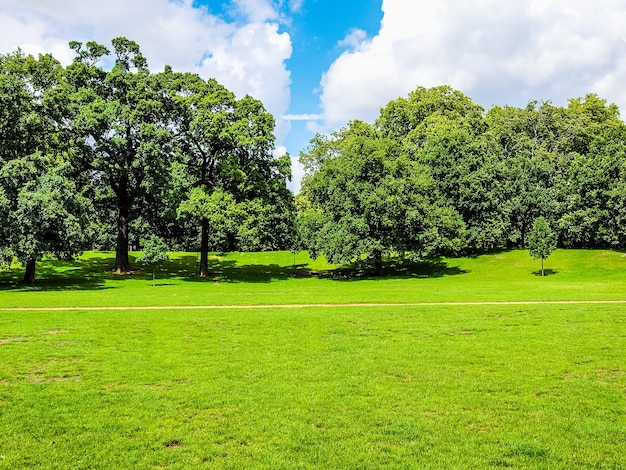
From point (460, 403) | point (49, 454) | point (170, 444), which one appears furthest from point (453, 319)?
point (49, 454)

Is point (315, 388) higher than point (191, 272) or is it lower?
lower

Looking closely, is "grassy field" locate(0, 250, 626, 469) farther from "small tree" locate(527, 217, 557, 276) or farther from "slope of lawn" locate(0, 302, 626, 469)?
"small tree" locate(527, 217, 557, 276)

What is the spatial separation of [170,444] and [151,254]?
30131 millimetres

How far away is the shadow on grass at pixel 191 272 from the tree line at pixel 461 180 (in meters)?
2.14

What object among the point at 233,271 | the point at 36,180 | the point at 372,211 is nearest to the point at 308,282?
the point at 372,211

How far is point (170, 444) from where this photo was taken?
719 centimetres

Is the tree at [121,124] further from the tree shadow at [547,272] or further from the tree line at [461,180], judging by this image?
the tree shadow at [547,272]

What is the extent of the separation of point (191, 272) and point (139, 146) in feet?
42.4

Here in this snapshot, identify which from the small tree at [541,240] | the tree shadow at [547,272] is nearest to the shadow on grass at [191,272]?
the tree shadow at [547,272]

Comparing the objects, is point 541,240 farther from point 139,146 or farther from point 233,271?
point 139,146

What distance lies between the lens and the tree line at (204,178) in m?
30.8

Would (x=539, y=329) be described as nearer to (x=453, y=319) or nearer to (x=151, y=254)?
(x=453, y=319)

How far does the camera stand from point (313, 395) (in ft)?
30.5

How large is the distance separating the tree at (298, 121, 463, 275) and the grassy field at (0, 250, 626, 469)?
19906mm
